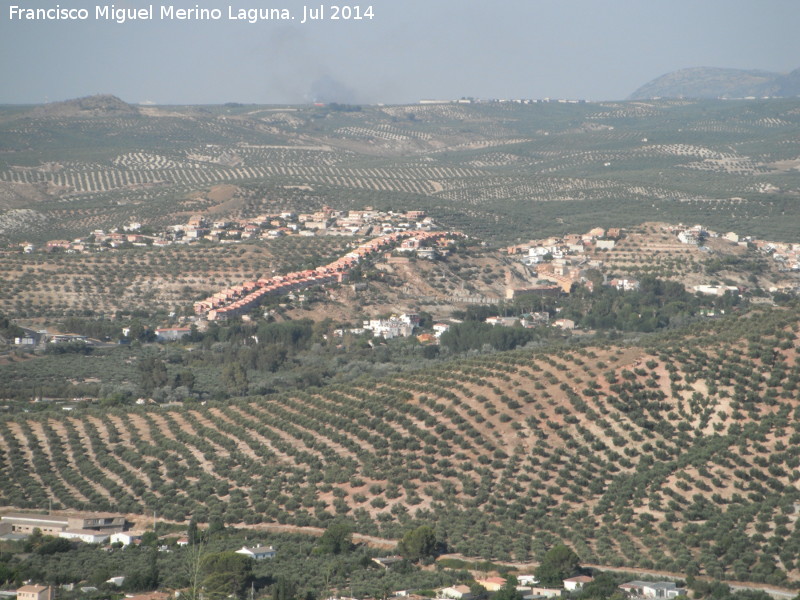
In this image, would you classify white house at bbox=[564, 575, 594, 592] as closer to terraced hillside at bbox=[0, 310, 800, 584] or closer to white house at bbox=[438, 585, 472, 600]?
terraced hillside at bbox=[0, 310, 800, 584]

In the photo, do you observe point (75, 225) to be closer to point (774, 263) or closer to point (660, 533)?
point (774, 263)

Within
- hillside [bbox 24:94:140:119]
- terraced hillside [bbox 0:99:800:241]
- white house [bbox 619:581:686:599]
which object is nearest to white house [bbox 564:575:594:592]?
white house [bbox 619:581:686:599]

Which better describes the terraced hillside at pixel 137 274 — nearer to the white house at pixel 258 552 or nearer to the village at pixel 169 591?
the village at pixel 169 591

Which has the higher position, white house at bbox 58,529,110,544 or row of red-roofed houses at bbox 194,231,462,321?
white house at bbox 58,529,110,544

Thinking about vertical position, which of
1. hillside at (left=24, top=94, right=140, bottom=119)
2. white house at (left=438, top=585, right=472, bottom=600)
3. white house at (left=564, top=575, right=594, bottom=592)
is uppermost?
hillside at (left=24, top=94, right=140, bottom=119)

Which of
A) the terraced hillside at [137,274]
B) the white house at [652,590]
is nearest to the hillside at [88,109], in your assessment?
the terraced hillside at [137,274]

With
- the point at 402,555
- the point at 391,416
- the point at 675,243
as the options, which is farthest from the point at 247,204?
the point at 402,555

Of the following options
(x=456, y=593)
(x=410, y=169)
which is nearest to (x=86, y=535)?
(x=456, y=593)
